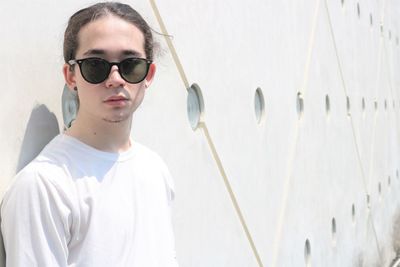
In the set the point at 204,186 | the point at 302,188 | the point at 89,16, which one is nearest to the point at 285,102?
the point at 302,188

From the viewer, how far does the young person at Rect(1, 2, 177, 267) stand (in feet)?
3.32

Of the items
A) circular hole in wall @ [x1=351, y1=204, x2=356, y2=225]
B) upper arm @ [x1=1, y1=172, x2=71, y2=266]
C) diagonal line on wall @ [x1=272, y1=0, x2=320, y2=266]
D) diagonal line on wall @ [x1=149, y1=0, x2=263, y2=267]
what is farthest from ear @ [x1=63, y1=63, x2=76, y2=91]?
circular hole in wall @ [x1=351, y1=204, x2=356, y2=225]

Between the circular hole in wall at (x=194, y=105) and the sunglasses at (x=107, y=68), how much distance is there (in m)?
0.86

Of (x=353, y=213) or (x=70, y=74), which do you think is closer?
(x=70, y=74)

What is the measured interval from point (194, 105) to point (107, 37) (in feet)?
3.21

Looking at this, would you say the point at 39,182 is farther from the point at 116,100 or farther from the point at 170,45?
the point at 170,45

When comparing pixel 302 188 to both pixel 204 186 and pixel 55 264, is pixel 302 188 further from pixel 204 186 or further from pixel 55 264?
pixel 55 264

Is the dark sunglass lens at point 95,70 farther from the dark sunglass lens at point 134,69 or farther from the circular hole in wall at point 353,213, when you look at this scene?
the circular hole in wall at point 353,213

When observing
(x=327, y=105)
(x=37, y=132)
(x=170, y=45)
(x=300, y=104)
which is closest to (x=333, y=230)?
(x=327, y=105)

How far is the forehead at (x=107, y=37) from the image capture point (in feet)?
3.63

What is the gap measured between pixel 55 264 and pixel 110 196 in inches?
6.5

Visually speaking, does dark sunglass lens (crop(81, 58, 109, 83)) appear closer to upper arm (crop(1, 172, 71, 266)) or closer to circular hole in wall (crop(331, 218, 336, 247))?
upper arm (crop(1, 172, 71, 266))

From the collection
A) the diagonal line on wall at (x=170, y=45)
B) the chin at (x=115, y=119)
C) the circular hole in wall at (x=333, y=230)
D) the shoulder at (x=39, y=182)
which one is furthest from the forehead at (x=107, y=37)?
the circular hole in wall at (x=333, y=230)

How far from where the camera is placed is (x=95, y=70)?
3.69 feet
